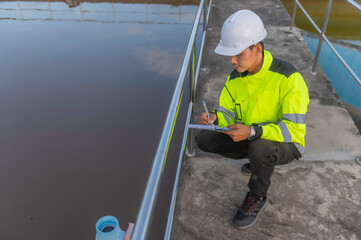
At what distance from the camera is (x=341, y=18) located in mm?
8586

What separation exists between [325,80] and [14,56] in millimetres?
5560

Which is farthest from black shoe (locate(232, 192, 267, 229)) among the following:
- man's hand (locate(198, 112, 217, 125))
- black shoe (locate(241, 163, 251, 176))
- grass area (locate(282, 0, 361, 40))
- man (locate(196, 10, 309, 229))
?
grass area (locate(282, 0, 361, 40))

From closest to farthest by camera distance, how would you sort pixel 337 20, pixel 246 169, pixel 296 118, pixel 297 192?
pixel 296 118 < pixel 297 192 < pixel 246 169 < pixel 337 20

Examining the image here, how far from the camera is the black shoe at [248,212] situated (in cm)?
149

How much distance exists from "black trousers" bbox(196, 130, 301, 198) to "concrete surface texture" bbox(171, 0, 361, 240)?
195 mm

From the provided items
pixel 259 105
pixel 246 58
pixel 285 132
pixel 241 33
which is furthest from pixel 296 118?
pixel 241 33

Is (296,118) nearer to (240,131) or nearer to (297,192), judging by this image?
(240,131)

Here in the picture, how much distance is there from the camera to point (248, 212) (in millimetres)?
1501

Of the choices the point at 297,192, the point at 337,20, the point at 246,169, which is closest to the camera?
the point at 297,192

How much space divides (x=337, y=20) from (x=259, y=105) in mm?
8735

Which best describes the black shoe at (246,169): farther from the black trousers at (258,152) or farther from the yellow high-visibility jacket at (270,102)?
the yellow high-visibility jacket at (270,102)

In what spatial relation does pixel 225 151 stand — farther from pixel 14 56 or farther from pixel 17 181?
pixel 14 56

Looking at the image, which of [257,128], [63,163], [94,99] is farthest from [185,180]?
[94,99]

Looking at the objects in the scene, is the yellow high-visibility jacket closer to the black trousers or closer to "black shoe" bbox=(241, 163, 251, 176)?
the black trousers
